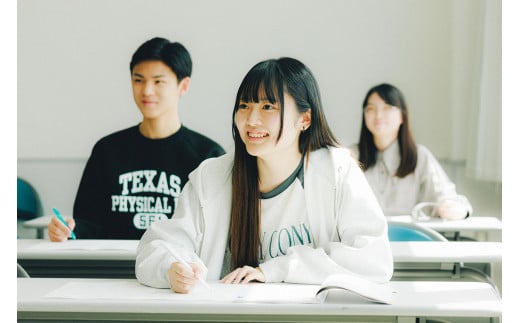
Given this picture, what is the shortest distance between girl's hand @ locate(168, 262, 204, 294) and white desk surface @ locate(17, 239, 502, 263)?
0.72 meters

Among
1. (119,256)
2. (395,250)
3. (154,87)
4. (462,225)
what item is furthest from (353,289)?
(154,87)

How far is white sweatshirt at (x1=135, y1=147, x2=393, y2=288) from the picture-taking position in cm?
174

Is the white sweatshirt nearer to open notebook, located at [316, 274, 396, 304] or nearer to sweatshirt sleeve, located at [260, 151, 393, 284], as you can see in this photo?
sweatshirt sleeve, located at [260, 151, 393, 284]

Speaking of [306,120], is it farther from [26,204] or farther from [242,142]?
[26,204]

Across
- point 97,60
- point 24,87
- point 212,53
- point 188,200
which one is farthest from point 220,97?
point 188,200

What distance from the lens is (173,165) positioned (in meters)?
3.05

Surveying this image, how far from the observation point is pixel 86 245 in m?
2.44

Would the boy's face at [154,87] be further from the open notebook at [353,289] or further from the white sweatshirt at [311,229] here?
the open notebook at [353,289]

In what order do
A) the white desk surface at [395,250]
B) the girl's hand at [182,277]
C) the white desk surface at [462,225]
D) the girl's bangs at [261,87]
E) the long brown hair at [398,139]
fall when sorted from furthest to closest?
the long brown hair at [398,139] < the white desk surface at [462,225] < the white desk surface at [395,250] < the girl's bangs at [261,87] < the girl's hand at [182,277]

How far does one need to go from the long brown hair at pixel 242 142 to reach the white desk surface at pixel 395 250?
1.61 feet

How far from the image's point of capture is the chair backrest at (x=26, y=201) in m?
4.81

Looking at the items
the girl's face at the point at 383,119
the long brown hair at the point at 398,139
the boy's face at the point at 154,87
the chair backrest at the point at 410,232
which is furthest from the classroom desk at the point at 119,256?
the girl's face at the point at 383,119

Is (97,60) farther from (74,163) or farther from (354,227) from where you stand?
(354,227)

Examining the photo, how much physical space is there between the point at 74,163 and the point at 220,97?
1133 mm
